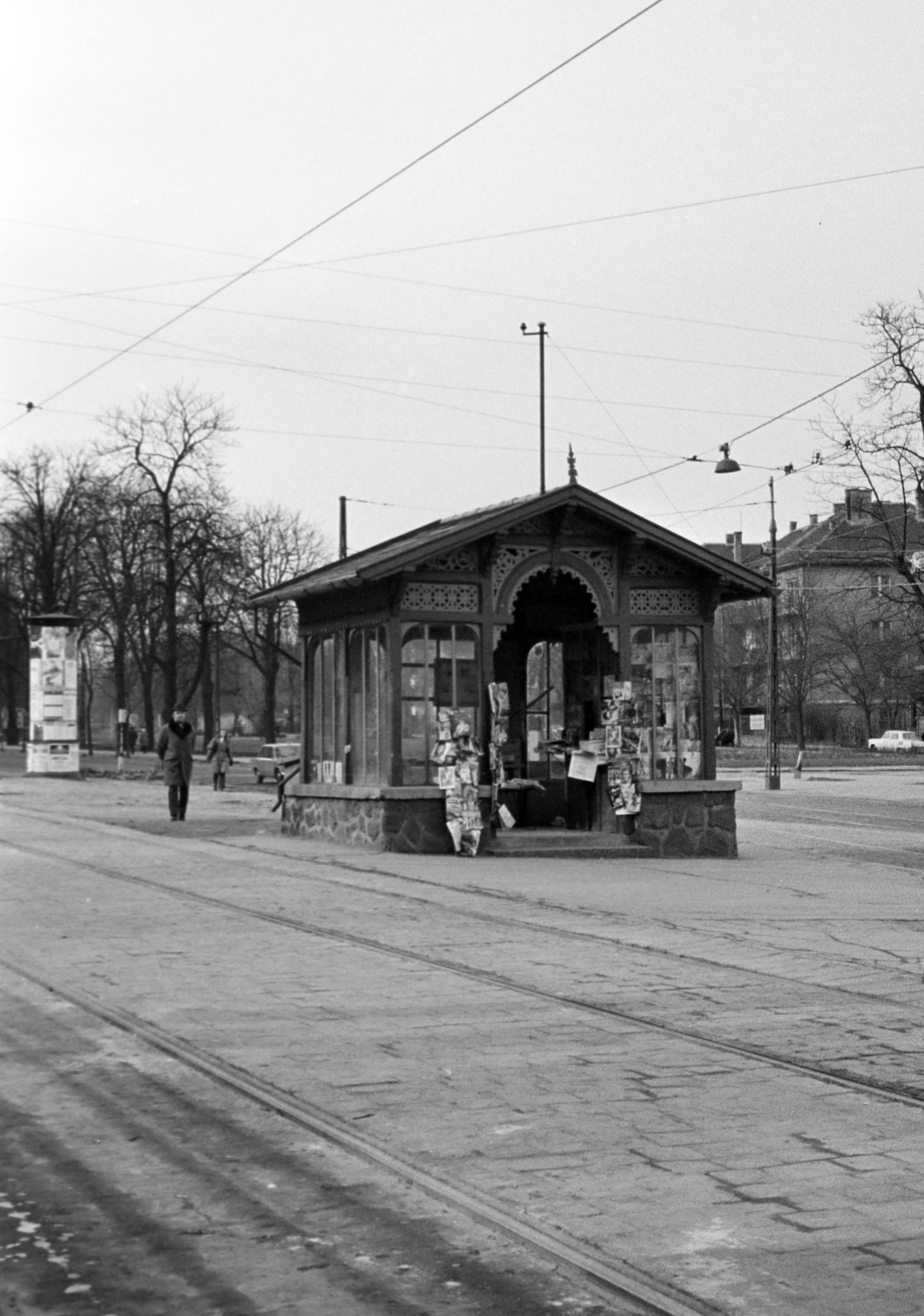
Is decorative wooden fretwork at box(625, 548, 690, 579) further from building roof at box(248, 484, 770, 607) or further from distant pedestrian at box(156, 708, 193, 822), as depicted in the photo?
distant pedestrian at box(156, 708, 193, 822)

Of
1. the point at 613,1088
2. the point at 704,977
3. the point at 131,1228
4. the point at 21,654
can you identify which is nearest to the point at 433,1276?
the point at 131,1228

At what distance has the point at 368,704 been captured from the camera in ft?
72.0

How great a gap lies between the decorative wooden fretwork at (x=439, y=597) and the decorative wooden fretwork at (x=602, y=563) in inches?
59.0

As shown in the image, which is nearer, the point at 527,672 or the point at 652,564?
the point at 652,564

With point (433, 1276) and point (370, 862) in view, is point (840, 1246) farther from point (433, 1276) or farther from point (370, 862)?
point (370, 862)

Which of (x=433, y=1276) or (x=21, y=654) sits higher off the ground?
(x=21, y=654)

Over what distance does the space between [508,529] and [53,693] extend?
29822mm

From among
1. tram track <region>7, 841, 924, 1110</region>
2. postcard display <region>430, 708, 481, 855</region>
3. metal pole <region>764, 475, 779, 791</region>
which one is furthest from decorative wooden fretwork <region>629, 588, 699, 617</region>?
metal pole <region>764, 475, 779, 791</region>

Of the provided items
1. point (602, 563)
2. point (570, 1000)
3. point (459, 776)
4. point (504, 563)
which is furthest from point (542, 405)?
point (570, 1000)

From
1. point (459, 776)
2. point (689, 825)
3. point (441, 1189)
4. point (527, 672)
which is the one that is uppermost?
point (527, 672)

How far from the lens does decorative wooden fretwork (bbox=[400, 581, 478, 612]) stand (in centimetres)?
2108

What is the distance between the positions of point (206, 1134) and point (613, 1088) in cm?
181

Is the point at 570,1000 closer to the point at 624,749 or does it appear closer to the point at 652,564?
the point at 624,749

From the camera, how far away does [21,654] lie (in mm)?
75312
